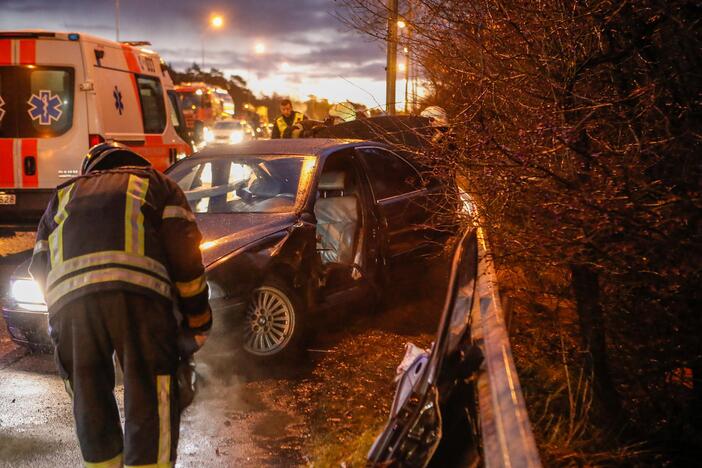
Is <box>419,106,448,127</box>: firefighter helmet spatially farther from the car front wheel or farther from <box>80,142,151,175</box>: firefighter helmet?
<box>80,142,151,175</box>: firefighter helmet

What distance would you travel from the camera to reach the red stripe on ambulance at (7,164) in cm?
855

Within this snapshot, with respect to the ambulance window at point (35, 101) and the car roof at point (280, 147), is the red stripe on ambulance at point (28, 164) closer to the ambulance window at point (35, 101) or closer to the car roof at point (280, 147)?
the ambulance window at point (35, 101)

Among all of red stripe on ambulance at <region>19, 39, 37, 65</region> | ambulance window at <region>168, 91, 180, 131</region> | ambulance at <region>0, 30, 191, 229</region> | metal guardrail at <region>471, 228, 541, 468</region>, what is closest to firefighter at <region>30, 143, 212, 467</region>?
metal guardrail at <region>471, 228, 541, 468</region>

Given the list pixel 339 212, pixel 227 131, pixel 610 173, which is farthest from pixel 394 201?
pixel 227 131

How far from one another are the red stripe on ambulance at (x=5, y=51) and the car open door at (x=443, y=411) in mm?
7388

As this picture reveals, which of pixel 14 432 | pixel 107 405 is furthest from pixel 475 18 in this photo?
pixel 14 432

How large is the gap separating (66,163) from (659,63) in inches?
277

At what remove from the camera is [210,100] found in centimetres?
3581

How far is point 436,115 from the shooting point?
573 centimetres

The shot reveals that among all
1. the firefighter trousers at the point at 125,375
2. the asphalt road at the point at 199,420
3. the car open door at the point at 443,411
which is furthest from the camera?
the asphalt road at the point at 199,420

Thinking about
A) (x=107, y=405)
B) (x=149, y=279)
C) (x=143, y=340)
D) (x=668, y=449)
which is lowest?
(x=668, y=449)

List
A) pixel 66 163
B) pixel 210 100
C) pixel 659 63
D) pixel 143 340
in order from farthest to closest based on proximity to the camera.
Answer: pixel 210 100 → pixel 66 163 → pixel 659 63 → pixel 143 340

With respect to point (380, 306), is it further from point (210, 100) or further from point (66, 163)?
point (210, 100)

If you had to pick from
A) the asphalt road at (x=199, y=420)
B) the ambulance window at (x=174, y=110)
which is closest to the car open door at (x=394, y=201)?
the asphalt road at (x=199, y=420)
